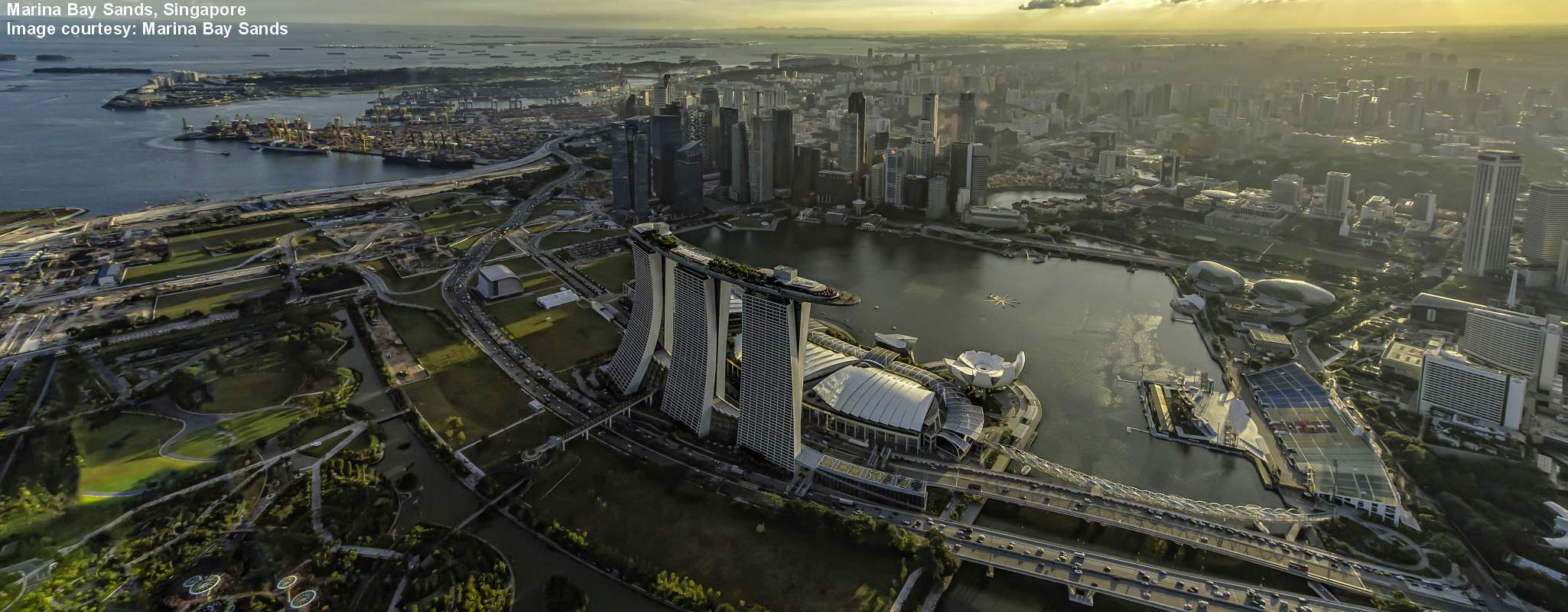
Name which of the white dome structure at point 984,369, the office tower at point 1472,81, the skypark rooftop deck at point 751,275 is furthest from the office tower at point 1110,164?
the skypark rooftop deck at point 751,275

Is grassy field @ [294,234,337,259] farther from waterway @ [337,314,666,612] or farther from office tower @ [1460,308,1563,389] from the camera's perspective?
office tower @ [1460,308,1563,389]

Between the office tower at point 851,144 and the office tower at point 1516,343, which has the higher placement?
the office tower at point 851,144

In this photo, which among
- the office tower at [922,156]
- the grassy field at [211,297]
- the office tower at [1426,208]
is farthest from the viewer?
the office tower at [922,156]

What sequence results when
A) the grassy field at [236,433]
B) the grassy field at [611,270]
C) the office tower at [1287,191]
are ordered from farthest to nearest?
the office tower at [1287,191] < the grassy field at [611,270] < the grassy field at [236,433]

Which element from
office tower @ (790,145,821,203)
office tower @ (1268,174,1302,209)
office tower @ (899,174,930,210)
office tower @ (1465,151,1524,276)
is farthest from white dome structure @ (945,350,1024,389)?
office tower @ (1268,174,1302,209)

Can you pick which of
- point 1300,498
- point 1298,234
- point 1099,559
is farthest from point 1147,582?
point 1298,234

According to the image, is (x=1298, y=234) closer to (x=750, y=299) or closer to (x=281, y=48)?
(x=750, y=299)

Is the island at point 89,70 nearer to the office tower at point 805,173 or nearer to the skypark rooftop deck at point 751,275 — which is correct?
the office tower at point 805,173
